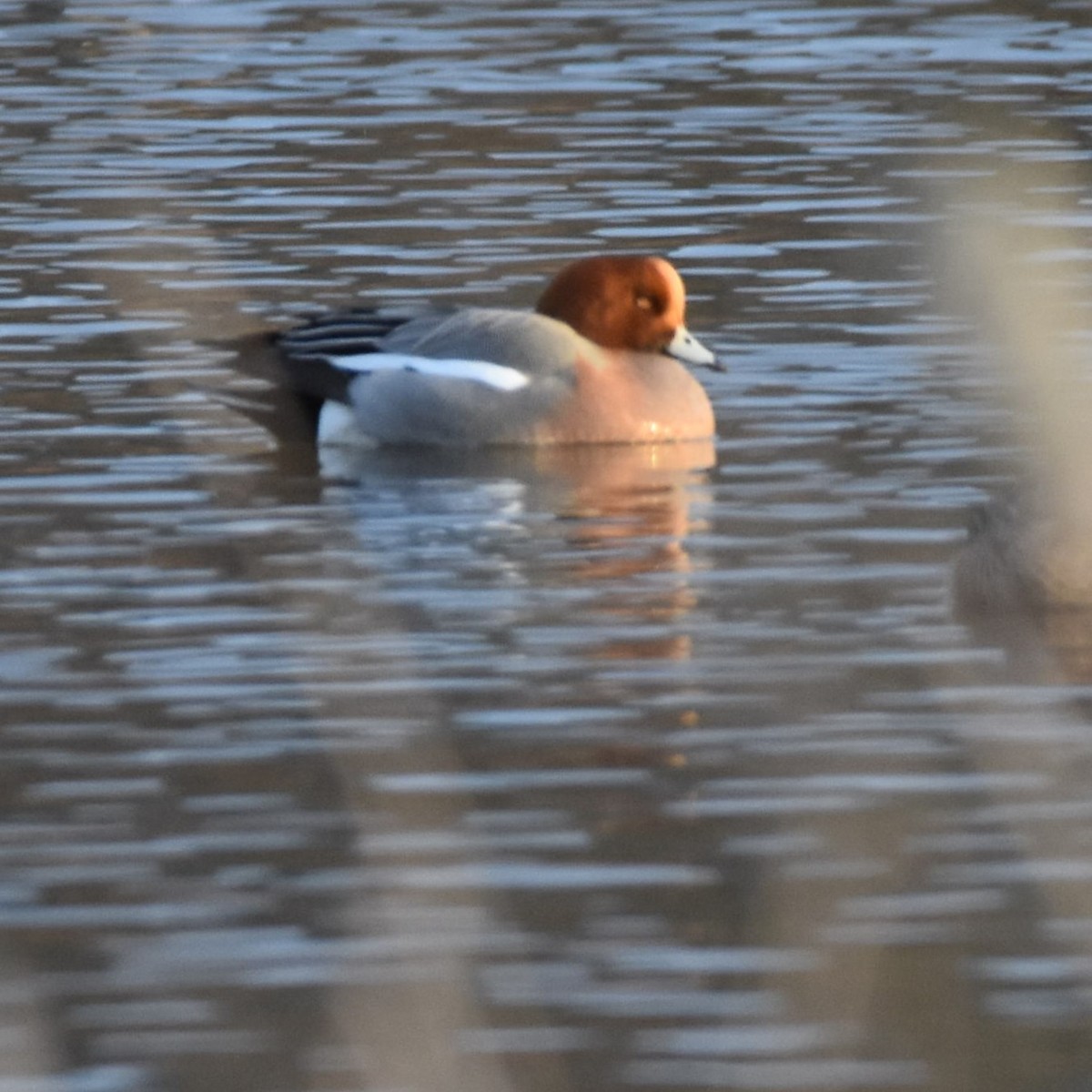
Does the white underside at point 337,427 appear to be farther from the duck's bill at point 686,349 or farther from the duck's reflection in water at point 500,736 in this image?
the duck's bill at point 686,349

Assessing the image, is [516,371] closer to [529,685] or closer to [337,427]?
[337,427]

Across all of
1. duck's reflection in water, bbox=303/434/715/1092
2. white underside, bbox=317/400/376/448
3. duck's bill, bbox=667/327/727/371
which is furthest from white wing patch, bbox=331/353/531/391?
duck's bill, bbox=667/327/727/371

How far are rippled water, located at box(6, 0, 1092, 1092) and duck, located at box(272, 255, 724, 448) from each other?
0.19 m

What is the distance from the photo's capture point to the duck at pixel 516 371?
1155 centimetres

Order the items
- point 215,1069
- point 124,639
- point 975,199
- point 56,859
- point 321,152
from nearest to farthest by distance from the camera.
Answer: point 215,1069 < point 56,859 < point 124,639 < point 975,199 < point 321,152

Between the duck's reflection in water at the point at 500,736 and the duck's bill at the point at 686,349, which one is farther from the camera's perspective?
the duck's bill at the point at 686,349

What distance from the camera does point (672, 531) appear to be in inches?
396

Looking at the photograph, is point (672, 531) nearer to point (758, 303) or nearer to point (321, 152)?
point (758, 303)

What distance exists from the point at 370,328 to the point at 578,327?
71 cm

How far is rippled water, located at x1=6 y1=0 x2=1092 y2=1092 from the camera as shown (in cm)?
571


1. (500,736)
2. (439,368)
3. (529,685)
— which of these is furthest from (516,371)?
(500,736)

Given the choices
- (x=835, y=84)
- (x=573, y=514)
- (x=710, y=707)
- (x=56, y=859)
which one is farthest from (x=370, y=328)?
(x=835, y=84)

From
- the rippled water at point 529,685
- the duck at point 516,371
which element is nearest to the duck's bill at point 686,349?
the duck at point 516,371

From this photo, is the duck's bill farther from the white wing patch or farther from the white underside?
the white underside
